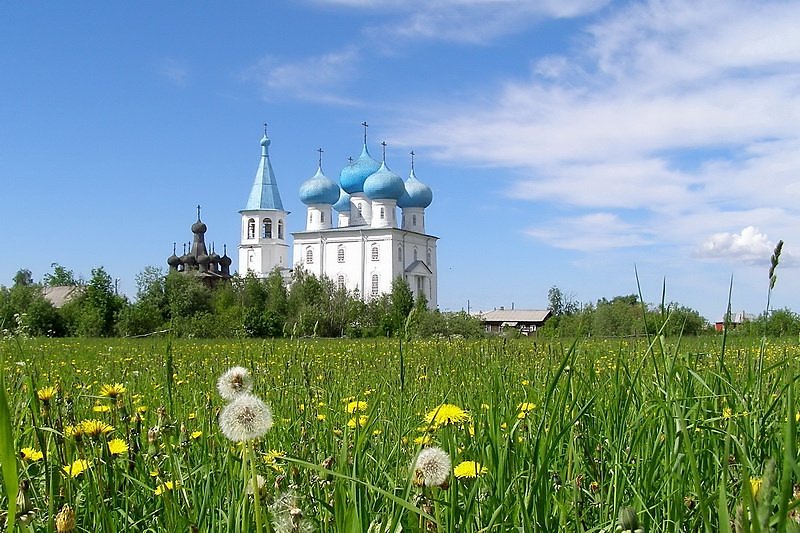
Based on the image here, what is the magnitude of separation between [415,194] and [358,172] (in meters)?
4.59

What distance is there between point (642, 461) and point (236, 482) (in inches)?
30.6

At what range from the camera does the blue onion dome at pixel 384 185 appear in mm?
57219

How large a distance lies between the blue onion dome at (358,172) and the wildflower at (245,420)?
2307 inches

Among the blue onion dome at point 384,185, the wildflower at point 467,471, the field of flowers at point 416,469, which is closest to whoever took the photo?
the field of flowers at point 416,469

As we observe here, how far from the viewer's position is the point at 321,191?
60188 mm

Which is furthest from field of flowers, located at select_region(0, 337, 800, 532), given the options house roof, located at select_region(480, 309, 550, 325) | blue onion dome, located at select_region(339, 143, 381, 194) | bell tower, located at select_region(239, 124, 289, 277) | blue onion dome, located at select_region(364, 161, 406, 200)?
house roof, located at select_region(480, 309, 550, 325)

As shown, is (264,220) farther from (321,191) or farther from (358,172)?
(358,172)

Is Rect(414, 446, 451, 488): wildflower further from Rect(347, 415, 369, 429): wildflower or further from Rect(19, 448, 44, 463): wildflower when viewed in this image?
Rect(19, 448, 44, 463): wildflower

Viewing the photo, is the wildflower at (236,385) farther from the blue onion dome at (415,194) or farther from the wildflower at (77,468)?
the blue onion dome at (415,194)

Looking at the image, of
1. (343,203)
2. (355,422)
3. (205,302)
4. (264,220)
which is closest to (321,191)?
(343,203)

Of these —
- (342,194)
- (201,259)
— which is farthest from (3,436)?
(201,259)

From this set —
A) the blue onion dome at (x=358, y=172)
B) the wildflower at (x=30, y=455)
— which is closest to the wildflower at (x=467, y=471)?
the wildflower at (x=30, y=455)

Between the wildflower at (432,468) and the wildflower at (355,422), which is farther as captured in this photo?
the wildflower at (355,422)

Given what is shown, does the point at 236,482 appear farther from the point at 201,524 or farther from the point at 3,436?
the point at 3,436
